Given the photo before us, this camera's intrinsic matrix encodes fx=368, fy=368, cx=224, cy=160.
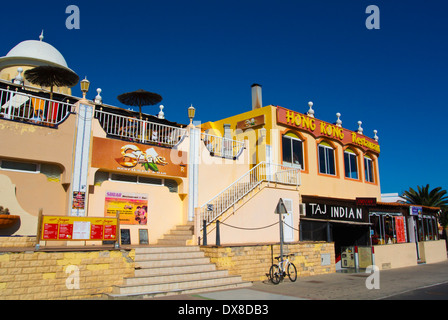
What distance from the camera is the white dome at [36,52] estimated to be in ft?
66.4

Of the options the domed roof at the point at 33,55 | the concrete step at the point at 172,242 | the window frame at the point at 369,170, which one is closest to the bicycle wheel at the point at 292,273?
the concrete step at the point at 172,242

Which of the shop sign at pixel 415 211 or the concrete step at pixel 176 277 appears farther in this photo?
the shop sign at pixel 415 211

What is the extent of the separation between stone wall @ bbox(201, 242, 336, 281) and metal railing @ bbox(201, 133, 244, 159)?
5057 mm

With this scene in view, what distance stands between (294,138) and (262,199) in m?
6.14

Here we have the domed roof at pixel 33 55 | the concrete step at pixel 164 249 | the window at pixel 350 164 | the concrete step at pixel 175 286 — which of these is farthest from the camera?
the window at pixel 350 164

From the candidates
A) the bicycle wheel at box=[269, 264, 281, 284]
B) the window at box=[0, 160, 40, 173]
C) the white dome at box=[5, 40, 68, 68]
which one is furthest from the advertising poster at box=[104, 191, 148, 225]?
the white dome at box=[5, 40, 68, 68]

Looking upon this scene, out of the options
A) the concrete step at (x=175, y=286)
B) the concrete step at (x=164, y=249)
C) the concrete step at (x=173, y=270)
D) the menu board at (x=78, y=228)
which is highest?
the menu board at (x=78, y=228)

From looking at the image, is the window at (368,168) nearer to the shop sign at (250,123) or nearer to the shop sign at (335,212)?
the shop sign at (335,212)

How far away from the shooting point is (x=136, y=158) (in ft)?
43.3

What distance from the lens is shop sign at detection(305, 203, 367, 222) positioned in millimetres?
17906

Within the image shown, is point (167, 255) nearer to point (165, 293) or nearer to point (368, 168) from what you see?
point (165, 293)

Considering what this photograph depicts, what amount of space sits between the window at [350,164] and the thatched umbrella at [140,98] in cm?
1348

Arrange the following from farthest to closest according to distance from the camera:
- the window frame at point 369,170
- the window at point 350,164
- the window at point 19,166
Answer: the window frame at point 369,170 → the window at point 350,164 → the window at point 19,166

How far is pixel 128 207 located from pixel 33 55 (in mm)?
12665
